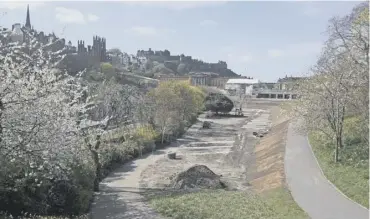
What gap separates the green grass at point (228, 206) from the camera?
18.2 m

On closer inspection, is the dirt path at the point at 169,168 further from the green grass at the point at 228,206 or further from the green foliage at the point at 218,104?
the green foliage at the point at 218,104

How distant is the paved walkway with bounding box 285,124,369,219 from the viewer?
703 inches

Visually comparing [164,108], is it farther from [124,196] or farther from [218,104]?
[218,104]

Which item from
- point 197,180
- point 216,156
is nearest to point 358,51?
point 197,180

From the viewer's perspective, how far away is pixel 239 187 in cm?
2648

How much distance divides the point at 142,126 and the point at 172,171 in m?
12.8

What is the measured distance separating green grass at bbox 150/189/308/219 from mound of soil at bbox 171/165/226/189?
2.68m

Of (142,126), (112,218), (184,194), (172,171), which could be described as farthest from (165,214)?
(142,126)

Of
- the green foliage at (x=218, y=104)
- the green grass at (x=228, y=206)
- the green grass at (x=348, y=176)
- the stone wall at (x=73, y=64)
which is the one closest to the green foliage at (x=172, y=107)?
the stone wall at (x=73, y=64)

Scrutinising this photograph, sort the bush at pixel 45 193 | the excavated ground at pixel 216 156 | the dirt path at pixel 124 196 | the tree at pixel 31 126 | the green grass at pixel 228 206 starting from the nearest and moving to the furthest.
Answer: the tree at pixel 31 126
the bush at pixel 45 193
the green grass at pixel 228 206
the dirt path at pixel 124 196
the excavated ground at pixel 216 156

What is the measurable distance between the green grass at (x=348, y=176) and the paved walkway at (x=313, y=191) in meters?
0.30

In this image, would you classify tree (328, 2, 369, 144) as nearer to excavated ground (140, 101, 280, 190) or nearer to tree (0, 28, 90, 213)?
excavated ground (140, 101, 280, 190)

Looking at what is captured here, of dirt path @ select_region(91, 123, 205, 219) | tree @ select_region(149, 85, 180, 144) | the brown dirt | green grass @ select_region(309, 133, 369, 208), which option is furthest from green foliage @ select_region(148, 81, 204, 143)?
green grass @ select_region(309, 133, 369, 208)

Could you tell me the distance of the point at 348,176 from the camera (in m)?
22.4
